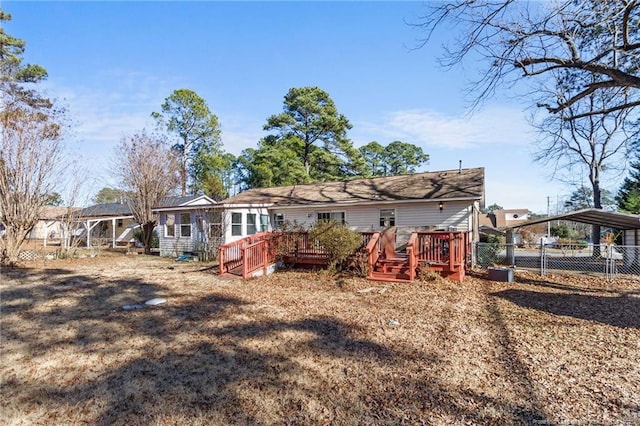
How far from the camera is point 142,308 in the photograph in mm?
6348

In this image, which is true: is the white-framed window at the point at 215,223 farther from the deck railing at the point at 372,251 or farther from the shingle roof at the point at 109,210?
the shingle roof at the point at 109,210

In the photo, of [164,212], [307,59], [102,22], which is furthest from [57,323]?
[164,212]

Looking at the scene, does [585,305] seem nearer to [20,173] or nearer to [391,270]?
[391,270]

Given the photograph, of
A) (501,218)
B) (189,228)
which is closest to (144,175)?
(189,228)

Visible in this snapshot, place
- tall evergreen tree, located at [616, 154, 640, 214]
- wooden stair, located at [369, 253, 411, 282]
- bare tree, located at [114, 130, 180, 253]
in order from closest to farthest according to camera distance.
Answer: wooden stair, located at [369, 253, 411, 282] → bare tree, located at [114, 130, 180, 253] → tall evergreen tree, located at [616, 154, 640, 214]

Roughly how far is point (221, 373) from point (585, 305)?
746 centimetres

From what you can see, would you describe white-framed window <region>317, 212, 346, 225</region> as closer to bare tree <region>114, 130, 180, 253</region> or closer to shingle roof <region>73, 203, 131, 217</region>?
bare tree <region>114, 130, 180, 253</region>

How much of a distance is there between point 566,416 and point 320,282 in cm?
649

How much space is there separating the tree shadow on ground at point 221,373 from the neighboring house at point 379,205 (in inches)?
331

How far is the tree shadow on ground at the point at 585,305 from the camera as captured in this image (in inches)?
237

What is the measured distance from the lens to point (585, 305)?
690 centimetres

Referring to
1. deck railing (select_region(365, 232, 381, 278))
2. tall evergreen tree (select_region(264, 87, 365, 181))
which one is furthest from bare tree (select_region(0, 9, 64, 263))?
tall evergreen tree (select_region(264, 87, 365, 181))

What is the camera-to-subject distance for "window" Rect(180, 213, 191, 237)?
54.0 ft

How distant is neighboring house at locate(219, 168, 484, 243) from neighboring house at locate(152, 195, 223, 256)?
2.05ft
